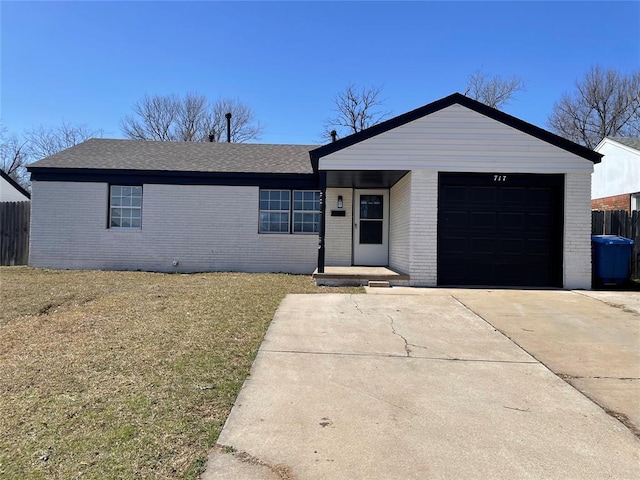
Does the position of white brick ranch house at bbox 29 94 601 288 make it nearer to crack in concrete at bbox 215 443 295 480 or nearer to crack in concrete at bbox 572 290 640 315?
crack in concrete at bbox 572 290 640 315

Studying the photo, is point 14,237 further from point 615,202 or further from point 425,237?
point 615,202

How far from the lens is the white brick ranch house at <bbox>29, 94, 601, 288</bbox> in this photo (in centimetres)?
990

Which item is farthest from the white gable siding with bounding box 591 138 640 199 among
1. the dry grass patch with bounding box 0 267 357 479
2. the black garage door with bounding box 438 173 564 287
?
the dry grass patch with bounding box 0 267 357 479

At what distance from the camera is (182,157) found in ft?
46.9

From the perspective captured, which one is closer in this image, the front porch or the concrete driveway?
the concrete driveway

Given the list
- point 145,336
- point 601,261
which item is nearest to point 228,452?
point 145,336

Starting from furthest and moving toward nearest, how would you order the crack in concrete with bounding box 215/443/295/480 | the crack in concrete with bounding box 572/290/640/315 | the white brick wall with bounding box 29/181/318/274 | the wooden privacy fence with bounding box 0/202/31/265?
1. the wooden privacy fence with bounding box 0/202/31/265
2. the white brick wall with bounding box 29/181/318/274
3. the crack in concrete with bounding box 572/290/640/315
4. the crack in concrete with bounding box 215/443/295/480

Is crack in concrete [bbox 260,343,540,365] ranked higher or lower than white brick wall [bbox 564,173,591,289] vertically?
lower

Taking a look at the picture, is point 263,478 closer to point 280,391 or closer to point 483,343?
point 280,391

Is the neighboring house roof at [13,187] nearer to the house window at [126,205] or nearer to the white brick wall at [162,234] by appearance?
the white brick wall at [162,234]

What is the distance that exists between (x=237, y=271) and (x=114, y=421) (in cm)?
1016

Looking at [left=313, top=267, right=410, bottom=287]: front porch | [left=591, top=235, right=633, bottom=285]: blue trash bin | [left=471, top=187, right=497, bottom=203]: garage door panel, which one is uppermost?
[left=471, top=187, right=497, bottom=203]: garage door panel

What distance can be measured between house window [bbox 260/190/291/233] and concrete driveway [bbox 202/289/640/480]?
7.10m

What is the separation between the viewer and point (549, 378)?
4117 mm
